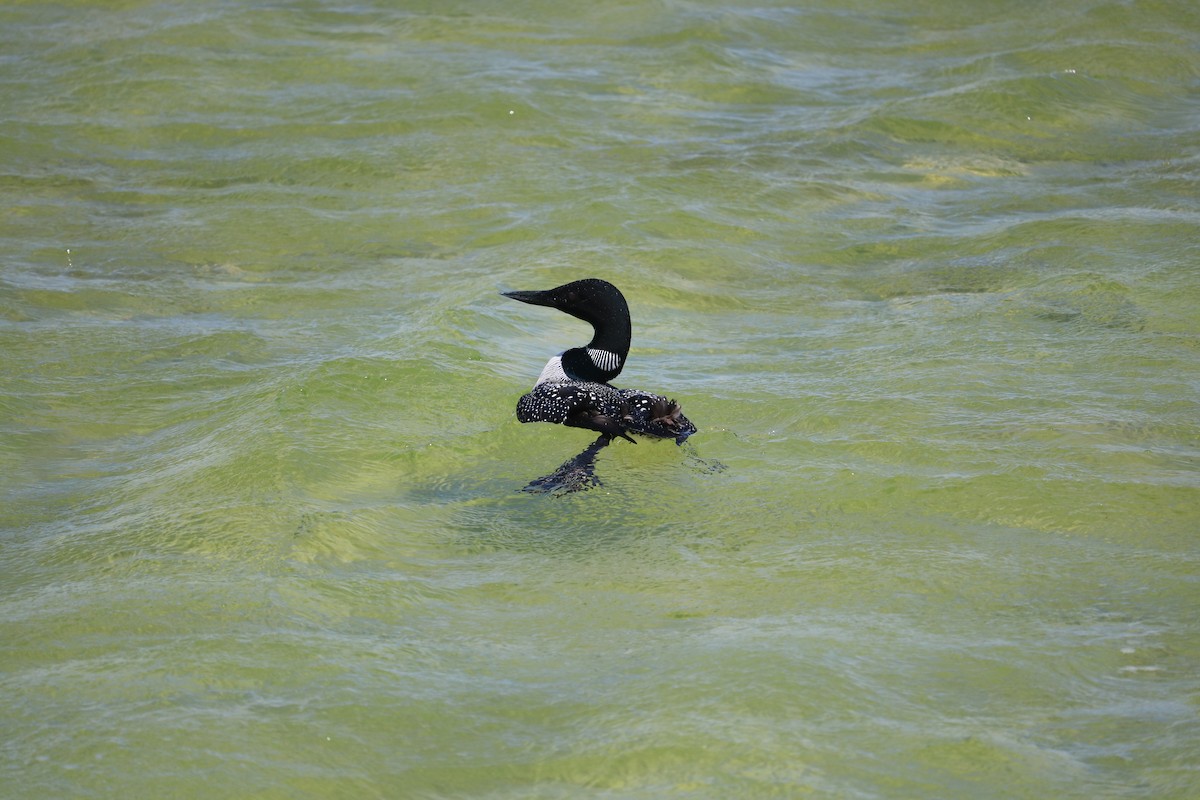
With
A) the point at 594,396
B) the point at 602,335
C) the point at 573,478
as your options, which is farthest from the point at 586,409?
the point at 602,335

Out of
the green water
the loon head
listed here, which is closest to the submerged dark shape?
the loon head

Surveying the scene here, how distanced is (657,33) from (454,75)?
7.33ft

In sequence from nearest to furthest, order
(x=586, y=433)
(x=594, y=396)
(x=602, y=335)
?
1. (x=594, y=396)
2. (x=602, y=335)
3. (x=586, y=433)

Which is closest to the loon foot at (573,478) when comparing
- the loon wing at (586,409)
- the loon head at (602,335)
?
the loon wing at (586,409)

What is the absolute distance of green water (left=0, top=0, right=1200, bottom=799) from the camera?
3697mm

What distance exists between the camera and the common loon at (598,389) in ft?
16.8

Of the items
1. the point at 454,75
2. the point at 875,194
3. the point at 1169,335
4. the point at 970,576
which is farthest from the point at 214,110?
the point at 970,576

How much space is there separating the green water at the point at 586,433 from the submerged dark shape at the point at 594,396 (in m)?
0.17

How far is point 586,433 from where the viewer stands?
5.80 metres

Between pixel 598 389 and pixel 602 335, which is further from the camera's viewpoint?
pixel 602 335

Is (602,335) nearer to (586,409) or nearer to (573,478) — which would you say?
(586,409)

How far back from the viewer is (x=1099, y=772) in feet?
11.4

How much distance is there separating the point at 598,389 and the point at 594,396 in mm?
52

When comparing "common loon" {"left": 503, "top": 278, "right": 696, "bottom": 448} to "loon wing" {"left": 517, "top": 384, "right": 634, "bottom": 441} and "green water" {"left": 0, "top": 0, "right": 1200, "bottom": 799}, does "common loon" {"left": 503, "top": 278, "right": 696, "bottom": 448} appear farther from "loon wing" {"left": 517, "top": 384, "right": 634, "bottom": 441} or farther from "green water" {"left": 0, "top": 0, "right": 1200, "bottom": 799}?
"green water" {"left": 0, "top": 0, "right": 1200, "bottom": 799}
